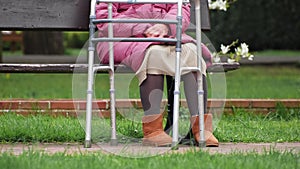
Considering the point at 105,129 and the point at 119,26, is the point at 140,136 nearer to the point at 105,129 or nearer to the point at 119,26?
the point at 105,129

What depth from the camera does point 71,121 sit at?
6.61m

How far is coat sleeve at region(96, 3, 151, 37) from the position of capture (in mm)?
5441


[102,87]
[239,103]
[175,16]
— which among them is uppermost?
[175,16]

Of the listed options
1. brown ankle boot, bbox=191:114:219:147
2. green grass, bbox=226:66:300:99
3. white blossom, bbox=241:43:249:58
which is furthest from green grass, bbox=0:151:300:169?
green grass, bbox=226:66:300:99

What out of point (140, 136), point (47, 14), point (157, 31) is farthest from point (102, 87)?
point (157, 31)

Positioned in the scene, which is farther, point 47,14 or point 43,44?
point 43,44

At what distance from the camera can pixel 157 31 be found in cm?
534

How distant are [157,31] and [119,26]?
0.36 meters

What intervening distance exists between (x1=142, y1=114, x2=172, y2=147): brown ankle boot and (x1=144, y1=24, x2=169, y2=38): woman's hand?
0.49 m

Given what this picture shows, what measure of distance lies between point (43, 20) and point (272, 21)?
18535mm

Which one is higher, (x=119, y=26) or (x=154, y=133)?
(x=119, y=26)

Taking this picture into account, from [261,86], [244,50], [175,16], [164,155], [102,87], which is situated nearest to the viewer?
[164,155]

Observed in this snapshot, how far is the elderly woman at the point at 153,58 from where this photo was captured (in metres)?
5.29

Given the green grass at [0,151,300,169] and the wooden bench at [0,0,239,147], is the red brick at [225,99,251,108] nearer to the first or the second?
the wooden bench at [0,0,239,147]
